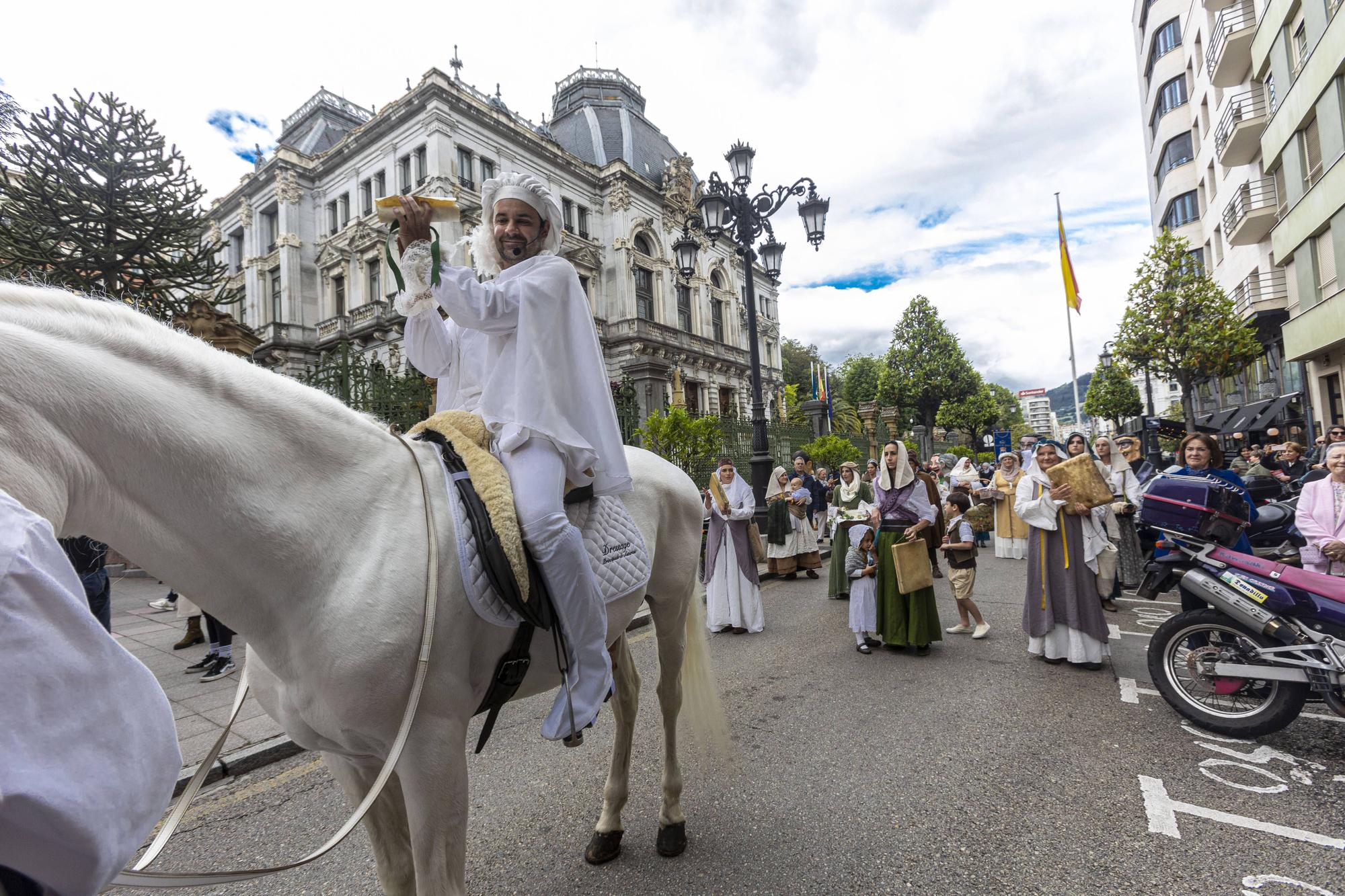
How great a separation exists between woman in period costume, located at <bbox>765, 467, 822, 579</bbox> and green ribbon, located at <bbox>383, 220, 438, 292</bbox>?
8319 millimetres

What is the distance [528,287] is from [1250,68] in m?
31.0

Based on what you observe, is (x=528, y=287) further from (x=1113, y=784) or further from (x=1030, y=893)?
(x=1113, y=784)

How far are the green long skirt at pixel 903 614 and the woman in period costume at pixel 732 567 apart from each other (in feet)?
4.94

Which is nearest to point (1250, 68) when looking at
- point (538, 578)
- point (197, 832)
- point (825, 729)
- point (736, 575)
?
point (736, 575)

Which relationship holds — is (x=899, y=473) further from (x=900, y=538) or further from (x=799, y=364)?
(x=799, y=364)

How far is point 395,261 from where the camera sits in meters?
2.18

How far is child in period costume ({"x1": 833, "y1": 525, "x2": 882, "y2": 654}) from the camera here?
6078 millimetres

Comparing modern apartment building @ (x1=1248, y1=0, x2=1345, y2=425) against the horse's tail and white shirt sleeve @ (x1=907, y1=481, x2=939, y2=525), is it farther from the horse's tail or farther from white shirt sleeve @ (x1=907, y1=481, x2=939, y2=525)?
the horse's tail

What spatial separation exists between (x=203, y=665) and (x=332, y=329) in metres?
27.4

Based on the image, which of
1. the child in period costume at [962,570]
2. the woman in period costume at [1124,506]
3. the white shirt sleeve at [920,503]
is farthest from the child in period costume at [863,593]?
the woman in period costume at [1124,506]

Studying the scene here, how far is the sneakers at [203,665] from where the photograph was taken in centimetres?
569

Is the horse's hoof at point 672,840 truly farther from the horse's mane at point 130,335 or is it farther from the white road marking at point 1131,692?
the white road marking at point 1131,692

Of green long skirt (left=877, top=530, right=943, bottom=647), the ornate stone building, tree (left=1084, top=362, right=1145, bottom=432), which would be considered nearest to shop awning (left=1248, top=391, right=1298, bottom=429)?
tree (left=1084, top=362, right=1145, bottom=432)

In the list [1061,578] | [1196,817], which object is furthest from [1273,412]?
[1196,817]
